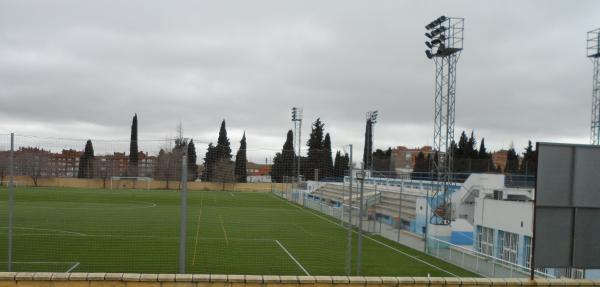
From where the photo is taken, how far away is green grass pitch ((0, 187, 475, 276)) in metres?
16.5

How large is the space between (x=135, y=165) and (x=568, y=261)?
34.7 ft

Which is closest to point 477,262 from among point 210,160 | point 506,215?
point 506,215

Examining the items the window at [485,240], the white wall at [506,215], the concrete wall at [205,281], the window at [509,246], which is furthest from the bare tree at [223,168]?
the window at [485,240]

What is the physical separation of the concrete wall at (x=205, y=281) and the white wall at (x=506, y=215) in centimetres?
1147

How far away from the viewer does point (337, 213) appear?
34.6 meters

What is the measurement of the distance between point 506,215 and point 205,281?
598 inches

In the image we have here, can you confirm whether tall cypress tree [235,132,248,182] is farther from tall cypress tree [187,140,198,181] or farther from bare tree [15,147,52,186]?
bare tree [15,147,52,186]

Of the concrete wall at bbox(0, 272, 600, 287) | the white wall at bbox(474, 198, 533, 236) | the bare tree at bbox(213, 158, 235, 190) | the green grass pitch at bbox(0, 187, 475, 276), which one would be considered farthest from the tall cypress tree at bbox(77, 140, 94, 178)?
the white wall at bbox(474, 198, 533, 236)

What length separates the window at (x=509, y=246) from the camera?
19203mm

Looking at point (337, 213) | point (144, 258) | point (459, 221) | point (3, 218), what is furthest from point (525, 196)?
point (3, 218)

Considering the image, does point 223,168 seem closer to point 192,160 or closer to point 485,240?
point 192,160

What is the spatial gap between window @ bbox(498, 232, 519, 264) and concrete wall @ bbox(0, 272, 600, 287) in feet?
40.6

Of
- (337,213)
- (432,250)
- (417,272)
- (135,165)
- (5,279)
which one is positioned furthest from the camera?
(337,213)

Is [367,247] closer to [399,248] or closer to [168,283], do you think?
[399,248]
